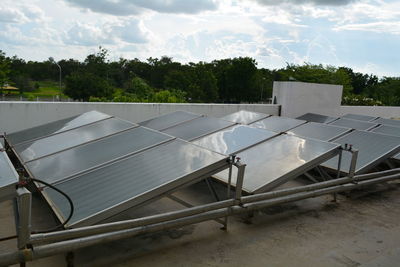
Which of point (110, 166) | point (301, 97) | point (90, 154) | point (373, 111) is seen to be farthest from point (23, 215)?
point (373, 111)

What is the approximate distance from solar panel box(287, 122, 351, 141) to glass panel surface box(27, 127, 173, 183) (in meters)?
3.97

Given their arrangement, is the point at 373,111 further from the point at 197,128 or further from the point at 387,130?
the point at 197,128

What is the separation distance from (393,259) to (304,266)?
1.31 meters

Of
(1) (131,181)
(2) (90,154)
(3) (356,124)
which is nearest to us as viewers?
(1) (131,181)

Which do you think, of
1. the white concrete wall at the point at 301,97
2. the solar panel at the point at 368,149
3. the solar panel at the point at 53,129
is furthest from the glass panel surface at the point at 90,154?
the white concrete wall at the point at 301,97

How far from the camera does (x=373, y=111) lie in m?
19.4

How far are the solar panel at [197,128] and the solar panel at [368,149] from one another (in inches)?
92.0

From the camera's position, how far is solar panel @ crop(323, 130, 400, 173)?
22.2ft

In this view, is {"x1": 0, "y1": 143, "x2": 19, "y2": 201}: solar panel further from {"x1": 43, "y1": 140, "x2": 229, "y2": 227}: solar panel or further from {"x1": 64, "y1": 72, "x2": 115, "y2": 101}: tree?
{"x1": 64, "y1": 72, "x2": 115, "y2": 101}: tree

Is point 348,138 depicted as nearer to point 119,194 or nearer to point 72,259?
point 119,194

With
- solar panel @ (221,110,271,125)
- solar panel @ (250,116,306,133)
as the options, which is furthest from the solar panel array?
solar panel @ (221,110,271,125)

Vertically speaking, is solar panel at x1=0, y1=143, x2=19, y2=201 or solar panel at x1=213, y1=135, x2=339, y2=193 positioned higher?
solar panel at x1=0, y1=143, x2=19, y2=201

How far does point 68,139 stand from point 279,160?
370 centimetres

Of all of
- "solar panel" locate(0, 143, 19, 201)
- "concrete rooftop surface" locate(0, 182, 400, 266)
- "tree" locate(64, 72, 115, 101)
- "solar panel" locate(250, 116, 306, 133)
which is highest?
"solar panel" locate(0, 143, 19, 201)
